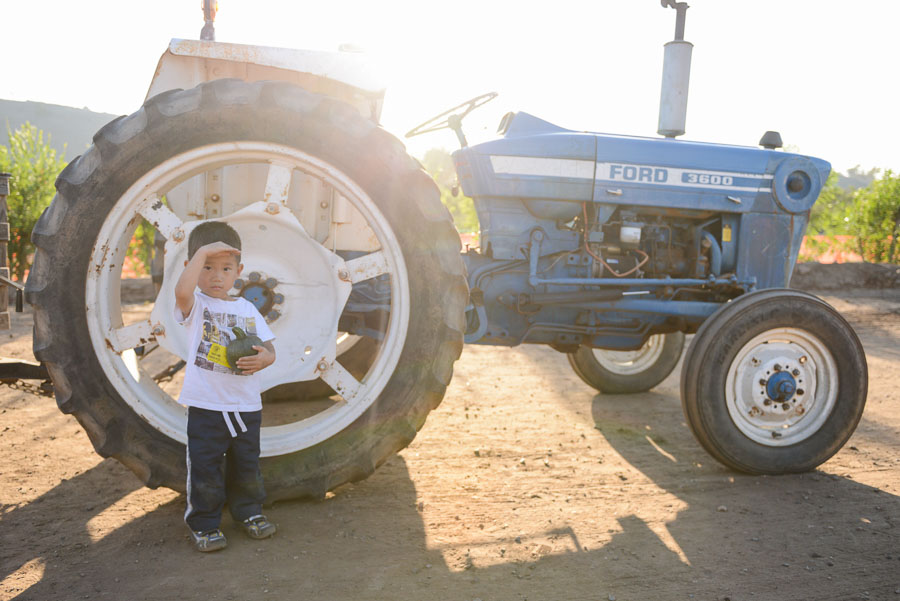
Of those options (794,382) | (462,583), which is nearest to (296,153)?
(462,583)

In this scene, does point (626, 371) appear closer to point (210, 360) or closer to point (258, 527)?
point (258, 527)

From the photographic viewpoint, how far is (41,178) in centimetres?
824

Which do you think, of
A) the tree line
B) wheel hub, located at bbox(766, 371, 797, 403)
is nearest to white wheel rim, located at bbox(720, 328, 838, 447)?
wheel hub, located at bbox(766, 371, 797, 403)

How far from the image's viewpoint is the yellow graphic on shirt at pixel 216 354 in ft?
7.57

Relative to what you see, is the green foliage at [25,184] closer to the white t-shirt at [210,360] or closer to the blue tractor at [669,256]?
the blue tractor at [669,256]

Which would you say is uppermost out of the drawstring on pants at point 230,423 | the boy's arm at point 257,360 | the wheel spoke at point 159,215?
the wheel spoke at point 159,215

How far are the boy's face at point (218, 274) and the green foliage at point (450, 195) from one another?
30.7 inches

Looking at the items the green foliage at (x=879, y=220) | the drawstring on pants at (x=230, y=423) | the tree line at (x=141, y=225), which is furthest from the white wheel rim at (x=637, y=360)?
the green foliage at (x=879, y=220)

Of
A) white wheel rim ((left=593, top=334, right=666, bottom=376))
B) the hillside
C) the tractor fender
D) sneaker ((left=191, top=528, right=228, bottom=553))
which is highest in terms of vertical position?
the hillside

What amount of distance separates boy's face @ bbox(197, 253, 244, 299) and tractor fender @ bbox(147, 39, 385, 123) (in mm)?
836

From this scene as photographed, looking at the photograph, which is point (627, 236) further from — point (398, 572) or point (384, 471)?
point (398, 572)

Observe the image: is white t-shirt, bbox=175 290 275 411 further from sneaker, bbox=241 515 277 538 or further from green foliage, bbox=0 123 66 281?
green foliage, bbox=0 123 66 281

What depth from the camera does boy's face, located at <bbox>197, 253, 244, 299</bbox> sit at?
2270 mm

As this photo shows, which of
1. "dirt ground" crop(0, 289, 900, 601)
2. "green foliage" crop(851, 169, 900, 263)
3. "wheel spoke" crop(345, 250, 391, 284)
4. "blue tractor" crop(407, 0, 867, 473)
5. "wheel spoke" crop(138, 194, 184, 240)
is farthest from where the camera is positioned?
"green foliage" crop(851, 169, 900, 263)
